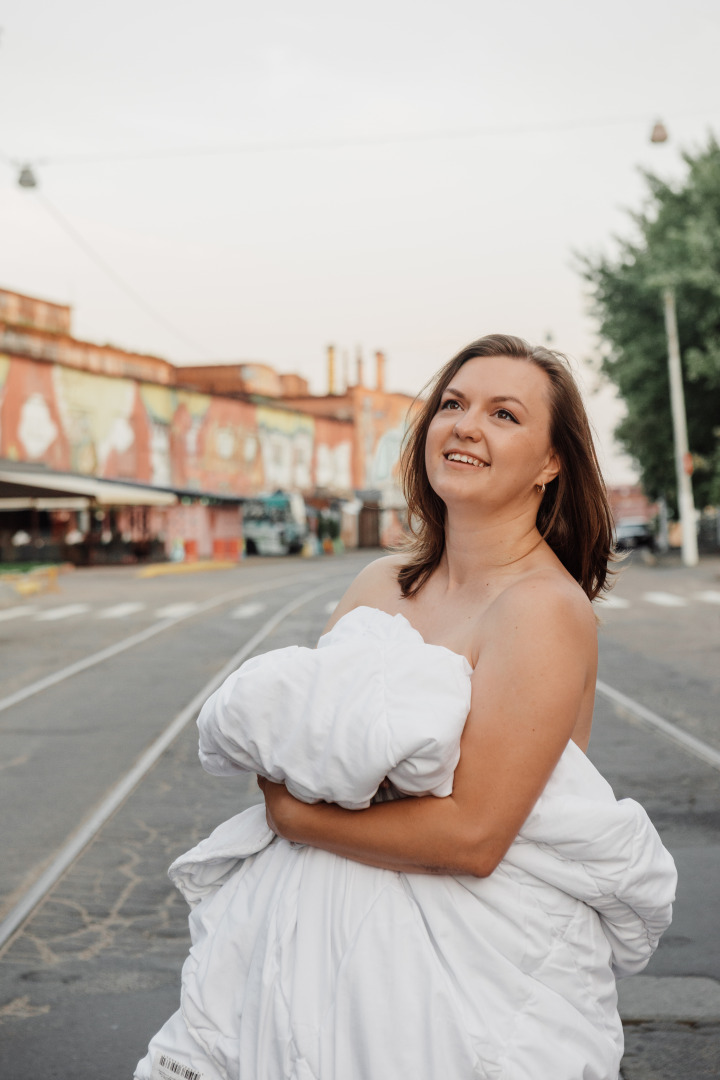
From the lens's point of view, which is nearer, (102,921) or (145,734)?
(102,921)

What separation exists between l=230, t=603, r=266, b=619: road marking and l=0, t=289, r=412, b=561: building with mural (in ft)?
20.8

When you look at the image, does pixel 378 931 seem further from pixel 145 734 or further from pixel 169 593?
pixel 169 593

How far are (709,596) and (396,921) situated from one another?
63.1 ft

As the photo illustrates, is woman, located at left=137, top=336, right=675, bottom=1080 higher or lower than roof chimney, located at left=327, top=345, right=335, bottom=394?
lower

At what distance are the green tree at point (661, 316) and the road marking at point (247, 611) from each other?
14043 millimetres

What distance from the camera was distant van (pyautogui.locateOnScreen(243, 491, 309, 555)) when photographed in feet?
161

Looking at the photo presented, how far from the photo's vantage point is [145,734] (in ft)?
26.0

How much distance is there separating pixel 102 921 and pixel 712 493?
94.5 ft

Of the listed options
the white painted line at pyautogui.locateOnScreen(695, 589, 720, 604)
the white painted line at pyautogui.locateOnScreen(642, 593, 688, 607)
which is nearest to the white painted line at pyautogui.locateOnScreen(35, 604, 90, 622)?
the white painted line at pyautogui.locateOnScreen(642, 593, 688, 607)

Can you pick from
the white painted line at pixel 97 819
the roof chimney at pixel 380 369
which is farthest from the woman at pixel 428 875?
the roof chimney at pixel 380 369

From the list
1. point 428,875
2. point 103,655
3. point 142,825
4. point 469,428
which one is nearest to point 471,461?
point 469,428

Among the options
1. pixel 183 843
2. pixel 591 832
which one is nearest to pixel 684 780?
pixel 183 843

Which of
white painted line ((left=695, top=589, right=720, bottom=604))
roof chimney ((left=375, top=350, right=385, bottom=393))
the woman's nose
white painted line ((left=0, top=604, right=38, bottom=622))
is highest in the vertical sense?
roof chimney ((left=375, top=350, right=385, bottom=393))

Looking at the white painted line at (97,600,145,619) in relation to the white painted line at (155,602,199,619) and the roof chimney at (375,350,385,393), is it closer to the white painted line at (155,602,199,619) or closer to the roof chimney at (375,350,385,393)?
the white painted line at (155,602,199,619)
